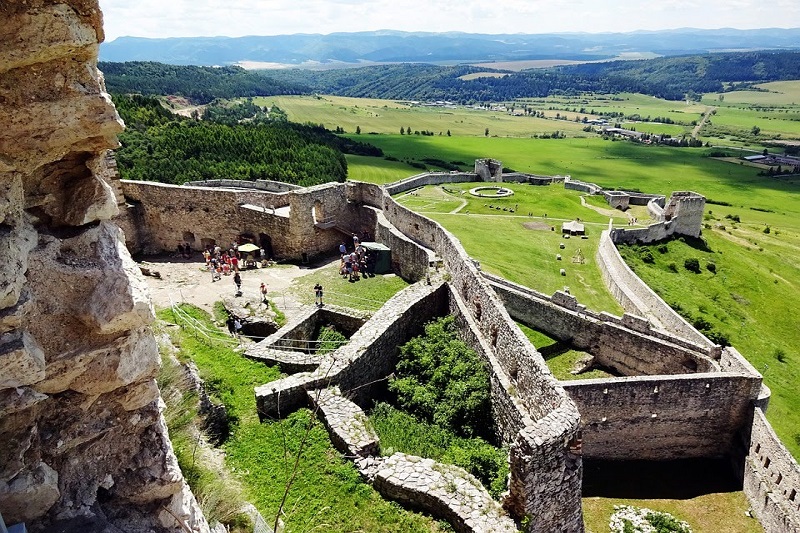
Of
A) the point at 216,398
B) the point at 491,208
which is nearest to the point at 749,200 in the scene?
the point at 491,208

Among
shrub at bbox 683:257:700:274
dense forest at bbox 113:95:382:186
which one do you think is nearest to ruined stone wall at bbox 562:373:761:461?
shrub at bbox 683:257:700:274

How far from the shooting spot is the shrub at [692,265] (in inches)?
1578

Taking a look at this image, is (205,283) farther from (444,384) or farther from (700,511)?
(700,511)

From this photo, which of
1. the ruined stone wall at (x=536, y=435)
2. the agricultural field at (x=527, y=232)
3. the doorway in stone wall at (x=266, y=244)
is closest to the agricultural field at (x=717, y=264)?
the agricultural field at (x=527, y=232)

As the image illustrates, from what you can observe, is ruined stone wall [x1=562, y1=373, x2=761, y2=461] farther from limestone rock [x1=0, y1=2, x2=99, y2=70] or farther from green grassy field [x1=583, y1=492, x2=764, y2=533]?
limestone rock [x1=0, y1=2, x2=99, y2=70]

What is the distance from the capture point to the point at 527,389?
13359 mm

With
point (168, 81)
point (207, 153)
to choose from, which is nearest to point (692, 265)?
point (207, 153)

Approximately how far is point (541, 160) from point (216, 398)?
104584 millimetres

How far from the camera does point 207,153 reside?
1960 inches

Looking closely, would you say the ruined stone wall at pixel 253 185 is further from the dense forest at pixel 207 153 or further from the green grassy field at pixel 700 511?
the green grassy field at pixel 700 511

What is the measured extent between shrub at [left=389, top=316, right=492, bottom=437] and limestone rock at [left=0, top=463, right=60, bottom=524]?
10.3 metres

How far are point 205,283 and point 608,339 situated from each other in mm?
18076

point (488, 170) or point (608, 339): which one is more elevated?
point (488, 170)

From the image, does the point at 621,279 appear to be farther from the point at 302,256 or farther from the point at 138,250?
the point at 138,250
